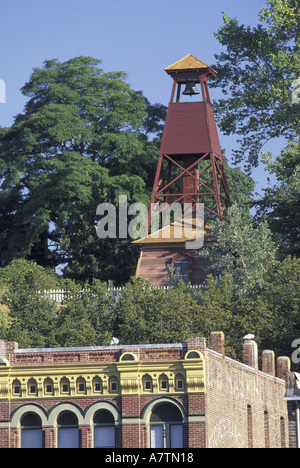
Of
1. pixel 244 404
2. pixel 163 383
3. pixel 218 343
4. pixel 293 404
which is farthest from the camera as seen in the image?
pixel 244 404

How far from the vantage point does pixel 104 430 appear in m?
37.8

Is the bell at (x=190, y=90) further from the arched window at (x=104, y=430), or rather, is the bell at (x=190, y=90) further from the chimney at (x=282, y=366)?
the arched window at (x=104, y=430)

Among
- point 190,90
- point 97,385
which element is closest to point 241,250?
point 190,90

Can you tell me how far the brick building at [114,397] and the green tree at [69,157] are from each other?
37.0 meters

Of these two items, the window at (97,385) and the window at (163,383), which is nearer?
the window at (163,383)

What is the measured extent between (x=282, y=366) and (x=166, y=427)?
13.4 m

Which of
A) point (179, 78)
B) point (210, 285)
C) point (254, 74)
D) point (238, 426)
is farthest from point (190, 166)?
point (238, 426)

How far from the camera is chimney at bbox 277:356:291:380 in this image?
163ft

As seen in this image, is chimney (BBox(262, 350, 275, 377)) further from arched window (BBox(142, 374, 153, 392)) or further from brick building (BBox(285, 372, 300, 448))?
arched window (BBox(142, 374, 153, 392))

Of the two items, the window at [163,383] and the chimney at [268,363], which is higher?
the chimney at [268,363]

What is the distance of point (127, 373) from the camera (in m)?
37.6

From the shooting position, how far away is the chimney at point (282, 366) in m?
49.8

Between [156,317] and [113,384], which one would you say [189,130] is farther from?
[113,384]

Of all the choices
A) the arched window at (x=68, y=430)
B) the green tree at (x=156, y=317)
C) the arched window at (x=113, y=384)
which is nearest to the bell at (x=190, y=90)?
the green tree at (x=156, y=317)
